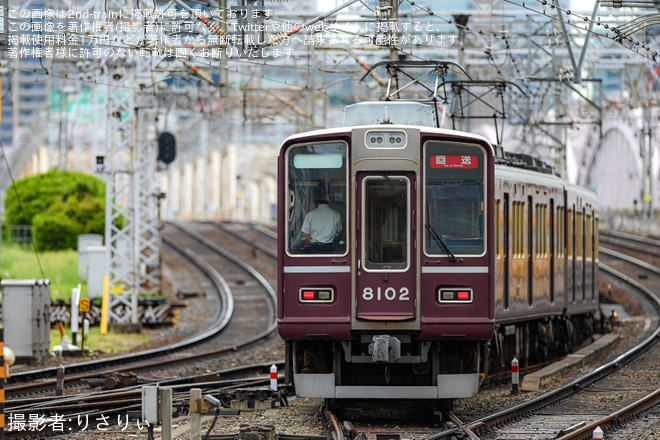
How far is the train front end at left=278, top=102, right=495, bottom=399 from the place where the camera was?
40.6 ft

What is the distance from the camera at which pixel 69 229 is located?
44.9m

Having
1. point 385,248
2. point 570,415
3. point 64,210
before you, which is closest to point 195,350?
point 570,415

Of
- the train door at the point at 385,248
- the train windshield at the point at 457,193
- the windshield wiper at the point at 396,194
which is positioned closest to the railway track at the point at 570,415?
the train door at the point at 385,248

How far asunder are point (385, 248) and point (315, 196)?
83cm

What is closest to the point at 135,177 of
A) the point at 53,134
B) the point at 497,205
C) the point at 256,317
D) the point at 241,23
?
the point at 256,317

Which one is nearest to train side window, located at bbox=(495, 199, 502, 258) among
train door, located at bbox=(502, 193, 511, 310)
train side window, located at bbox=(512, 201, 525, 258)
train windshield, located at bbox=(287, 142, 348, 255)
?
train door, located at bbox=(502, 193, 511, 310)

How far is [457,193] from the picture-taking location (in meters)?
12.6

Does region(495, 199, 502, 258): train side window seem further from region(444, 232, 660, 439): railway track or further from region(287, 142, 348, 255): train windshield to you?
region(287, 142, 348, 255): train windshield

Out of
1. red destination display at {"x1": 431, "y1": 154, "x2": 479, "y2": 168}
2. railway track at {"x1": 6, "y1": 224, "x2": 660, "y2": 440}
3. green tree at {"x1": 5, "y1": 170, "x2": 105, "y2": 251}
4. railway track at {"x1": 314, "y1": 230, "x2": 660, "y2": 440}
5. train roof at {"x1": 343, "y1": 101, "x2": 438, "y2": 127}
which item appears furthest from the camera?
green tree at {"x1": 5, "y1": 170, "x2": 105, "y2": 251}

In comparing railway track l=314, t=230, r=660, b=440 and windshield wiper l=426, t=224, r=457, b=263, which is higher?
windshield wiper l=426, t=224, r=457, b=263

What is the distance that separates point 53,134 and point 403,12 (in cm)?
4847

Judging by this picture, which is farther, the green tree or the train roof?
the green tree

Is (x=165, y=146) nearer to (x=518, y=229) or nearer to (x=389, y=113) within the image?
(x=518, y=229)

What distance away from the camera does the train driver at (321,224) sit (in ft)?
41.0
